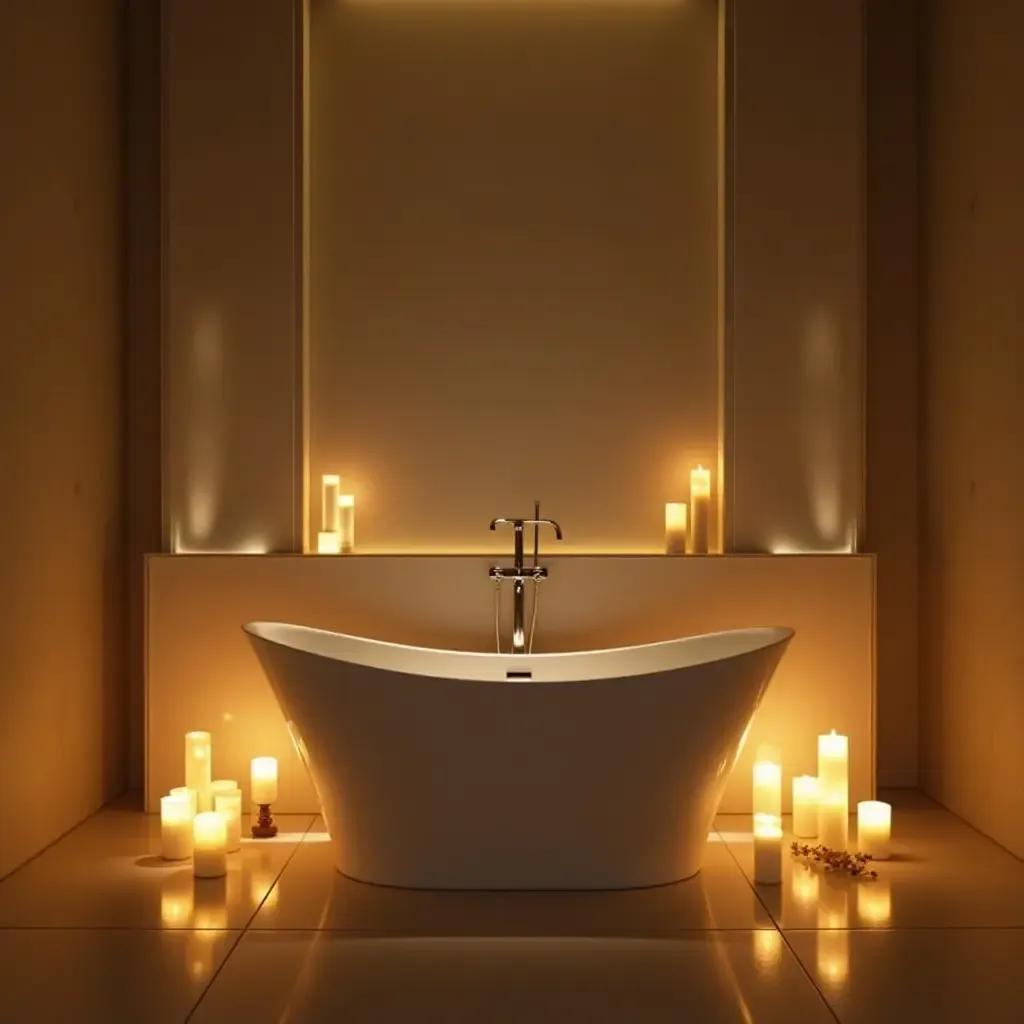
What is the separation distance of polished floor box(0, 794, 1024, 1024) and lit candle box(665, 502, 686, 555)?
0.92 meters

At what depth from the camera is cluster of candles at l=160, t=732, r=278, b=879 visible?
305 cm

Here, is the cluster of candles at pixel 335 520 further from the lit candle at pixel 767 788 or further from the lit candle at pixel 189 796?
the lit candle at pixel 767 788

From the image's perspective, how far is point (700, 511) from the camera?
12.6 ft

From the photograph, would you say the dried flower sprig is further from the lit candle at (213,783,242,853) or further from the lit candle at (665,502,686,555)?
the lit candle at (213,783,242,853)

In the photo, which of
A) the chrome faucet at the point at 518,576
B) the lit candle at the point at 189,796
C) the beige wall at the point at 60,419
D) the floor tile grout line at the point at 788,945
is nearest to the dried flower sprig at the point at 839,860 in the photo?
the floor tile grout line at the point at 788,945

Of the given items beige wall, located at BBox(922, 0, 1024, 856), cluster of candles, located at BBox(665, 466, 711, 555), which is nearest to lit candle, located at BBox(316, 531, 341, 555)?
cluster of candles, located at BBox(665, 466, 711, 555)

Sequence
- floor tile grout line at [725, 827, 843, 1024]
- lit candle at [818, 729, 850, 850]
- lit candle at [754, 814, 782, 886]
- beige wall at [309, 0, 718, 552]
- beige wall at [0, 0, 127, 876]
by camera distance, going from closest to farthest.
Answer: floor tile grout line at [725, 827, 843, 1024] < lit candle at [754, 814, 782, 886] < beige wall at [0, 0, 127, 876] < lit candle at [818, 729, 850, 850] < beige wall at [309, 0, 718, 552]

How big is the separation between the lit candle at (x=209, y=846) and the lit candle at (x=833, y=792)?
4.93 feet

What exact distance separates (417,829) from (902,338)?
7.31 ft

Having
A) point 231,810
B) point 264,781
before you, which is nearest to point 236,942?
point 231,810

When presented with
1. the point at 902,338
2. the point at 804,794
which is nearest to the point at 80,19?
the point at 902,338

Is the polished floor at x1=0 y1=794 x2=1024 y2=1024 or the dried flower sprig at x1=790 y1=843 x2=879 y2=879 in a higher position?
the dried flower sprig at x1=790 y1=843 x2=879 y2=879

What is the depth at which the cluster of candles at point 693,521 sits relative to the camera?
12.6ft

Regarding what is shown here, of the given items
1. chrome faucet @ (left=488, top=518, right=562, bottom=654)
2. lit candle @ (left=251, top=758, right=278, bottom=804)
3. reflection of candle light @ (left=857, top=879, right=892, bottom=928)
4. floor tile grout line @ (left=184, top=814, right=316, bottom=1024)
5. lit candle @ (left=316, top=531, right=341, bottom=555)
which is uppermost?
lit candle @ (left=316, top=531, right=341, bottom=555)
